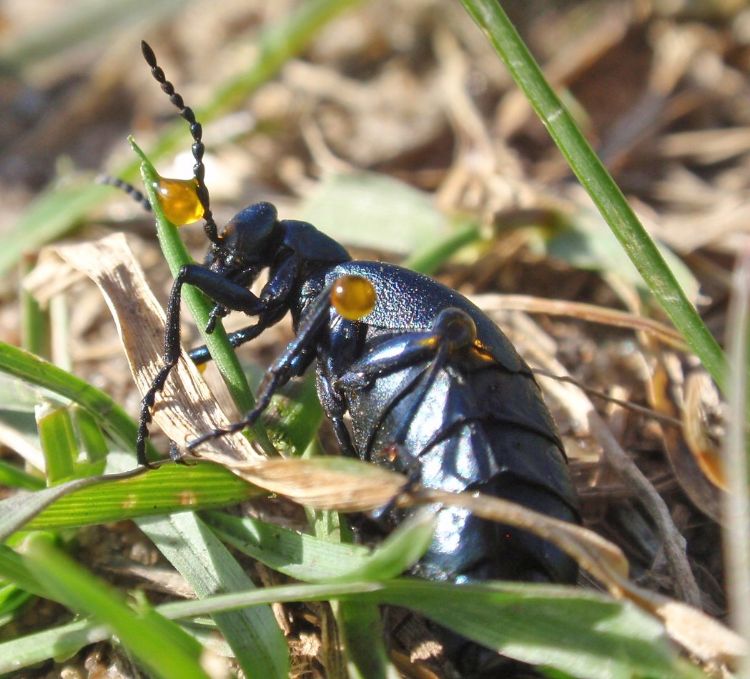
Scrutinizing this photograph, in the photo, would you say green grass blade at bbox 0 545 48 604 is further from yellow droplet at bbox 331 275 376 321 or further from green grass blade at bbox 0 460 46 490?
yellow droplet at bbox 331 275 376 321

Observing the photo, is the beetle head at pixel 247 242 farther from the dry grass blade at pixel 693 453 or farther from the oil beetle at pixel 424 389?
the dry grass blade at pixel 693 453

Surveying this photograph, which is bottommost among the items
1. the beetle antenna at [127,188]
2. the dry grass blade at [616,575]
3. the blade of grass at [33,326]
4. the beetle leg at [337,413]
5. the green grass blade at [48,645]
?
the dry grass blade at [616,575]

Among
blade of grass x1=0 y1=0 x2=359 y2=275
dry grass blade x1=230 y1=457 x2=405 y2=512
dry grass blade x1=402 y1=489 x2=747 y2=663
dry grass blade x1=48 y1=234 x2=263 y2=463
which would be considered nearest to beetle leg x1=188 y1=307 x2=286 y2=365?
dry grass blade x1=48 y1=234 x2=263 y2=463

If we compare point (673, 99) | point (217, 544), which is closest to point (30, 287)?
point (217, 544)

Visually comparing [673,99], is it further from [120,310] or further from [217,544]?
[217,544]

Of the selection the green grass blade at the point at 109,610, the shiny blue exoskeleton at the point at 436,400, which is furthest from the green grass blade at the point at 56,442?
the green grass blade at the point at 109,610

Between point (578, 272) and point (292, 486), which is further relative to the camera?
point (578, 272)
